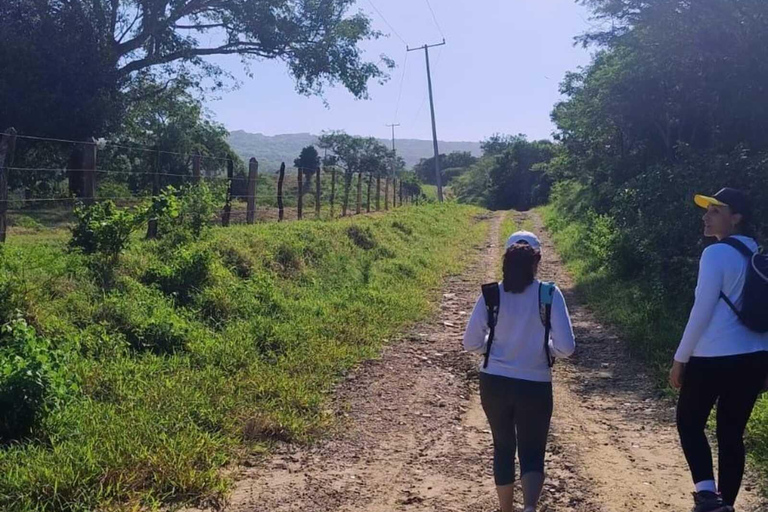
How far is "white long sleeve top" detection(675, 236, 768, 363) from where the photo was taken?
3.28 meters

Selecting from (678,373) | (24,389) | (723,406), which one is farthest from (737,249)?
(24,389)

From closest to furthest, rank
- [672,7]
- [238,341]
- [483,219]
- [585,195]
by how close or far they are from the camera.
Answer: [238,341] → [672,7] → [585,195] → [483,219]

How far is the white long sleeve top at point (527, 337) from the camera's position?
3404mm

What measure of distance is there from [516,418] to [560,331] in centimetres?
49

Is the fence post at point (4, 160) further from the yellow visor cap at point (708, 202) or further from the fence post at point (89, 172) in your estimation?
the yellow visor cap at point (708, 202)

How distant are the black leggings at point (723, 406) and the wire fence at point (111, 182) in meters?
7.07

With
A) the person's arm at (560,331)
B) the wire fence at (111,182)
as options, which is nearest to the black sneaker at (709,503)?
the person's arm at (560,331)

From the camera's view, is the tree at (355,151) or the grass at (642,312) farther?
the tree at (355,151)

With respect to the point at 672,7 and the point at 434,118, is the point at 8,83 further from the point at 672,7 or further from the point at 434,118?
the point at 434,118

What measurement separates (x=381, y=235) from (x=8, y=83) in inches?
371

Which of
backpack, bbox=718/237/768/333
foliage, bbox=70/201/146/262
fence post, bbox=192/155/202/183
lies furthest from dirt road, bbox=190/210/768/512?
fence post, bbox=192/155/202/183

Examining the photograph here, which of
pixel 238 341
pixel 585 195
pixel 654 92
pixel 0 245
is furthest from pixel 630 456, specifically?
pixel 585 195

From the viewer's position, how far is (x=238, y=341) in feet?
22.5

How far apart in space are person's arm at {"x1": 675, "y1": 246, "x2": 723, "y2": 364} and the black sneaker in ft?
2.35
